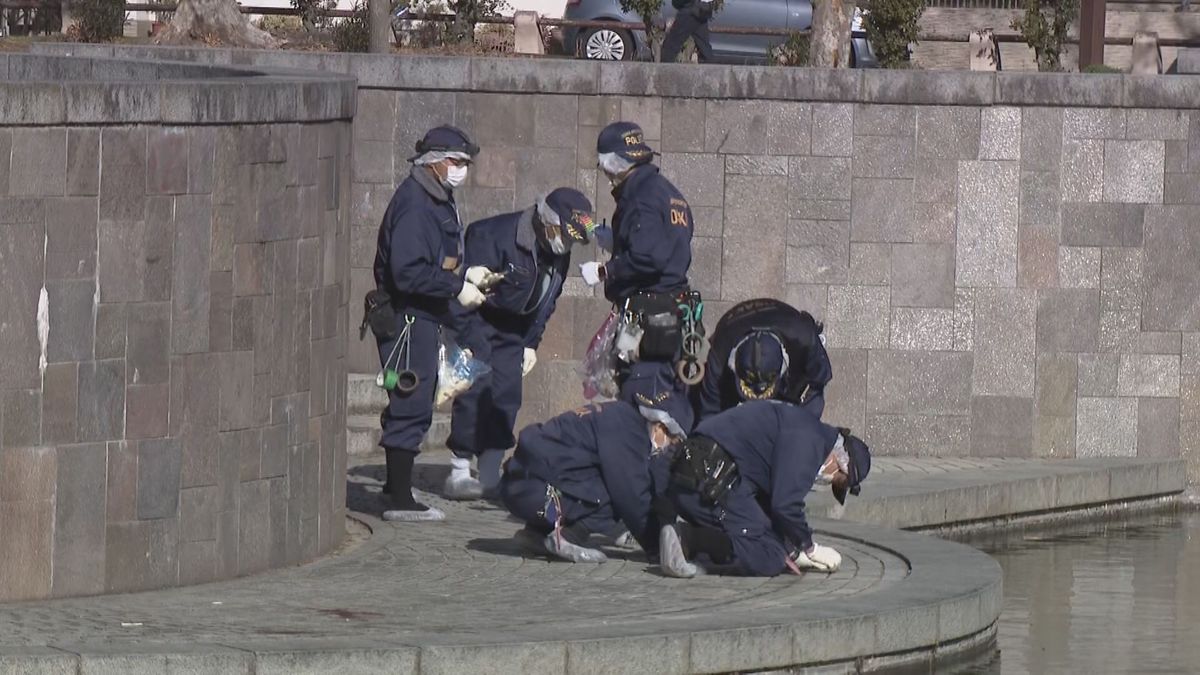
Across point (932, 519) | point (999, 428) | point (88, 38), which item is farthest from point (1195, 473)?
point (88, 38)

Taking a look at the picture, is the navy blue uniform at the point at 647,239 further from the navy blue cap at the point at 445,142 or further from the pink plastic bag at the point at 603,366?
the navy blue cap at the point at 445,142

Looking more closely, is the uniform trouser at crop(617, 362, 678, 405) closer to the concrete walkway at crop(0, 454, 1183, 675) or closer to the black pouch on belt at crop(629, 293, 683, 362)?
the black pouch on belt at crop(629, 293, 683, 362)

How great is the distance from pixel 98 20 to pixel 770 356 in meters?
16.8

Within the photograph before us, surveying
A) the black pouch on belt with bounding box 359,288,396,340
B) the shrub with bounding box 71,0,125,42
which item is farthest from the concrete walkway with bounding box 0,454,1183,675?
the shrub with bounding box 71,0,125,42

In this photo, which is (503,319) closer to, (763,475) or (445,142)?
(445,142)

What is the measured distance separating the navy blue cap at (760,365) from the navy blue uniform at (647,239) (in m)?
0.99

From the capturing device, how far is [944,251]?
49.6 feet

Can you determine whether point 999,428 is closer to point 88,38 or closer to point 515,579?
point 515,579

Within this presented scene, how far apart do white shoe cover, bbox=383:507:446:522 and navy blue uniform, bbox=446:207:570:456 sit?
89cm

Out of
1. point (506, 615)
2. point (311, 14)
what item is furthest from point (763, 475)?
point (311, 14)

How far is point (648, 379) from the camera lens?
11250 millimetres

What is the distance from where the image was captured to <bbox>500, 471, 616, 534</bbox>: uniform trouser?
35.0 ft

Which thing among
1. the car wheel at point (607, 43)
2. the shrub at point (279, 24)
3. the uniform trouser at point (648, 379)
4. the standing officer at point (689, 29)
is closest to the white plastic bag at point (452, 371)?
the uniform trouser at point (648, 379)

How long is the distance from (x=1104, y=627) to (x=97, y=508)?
14.2ft
